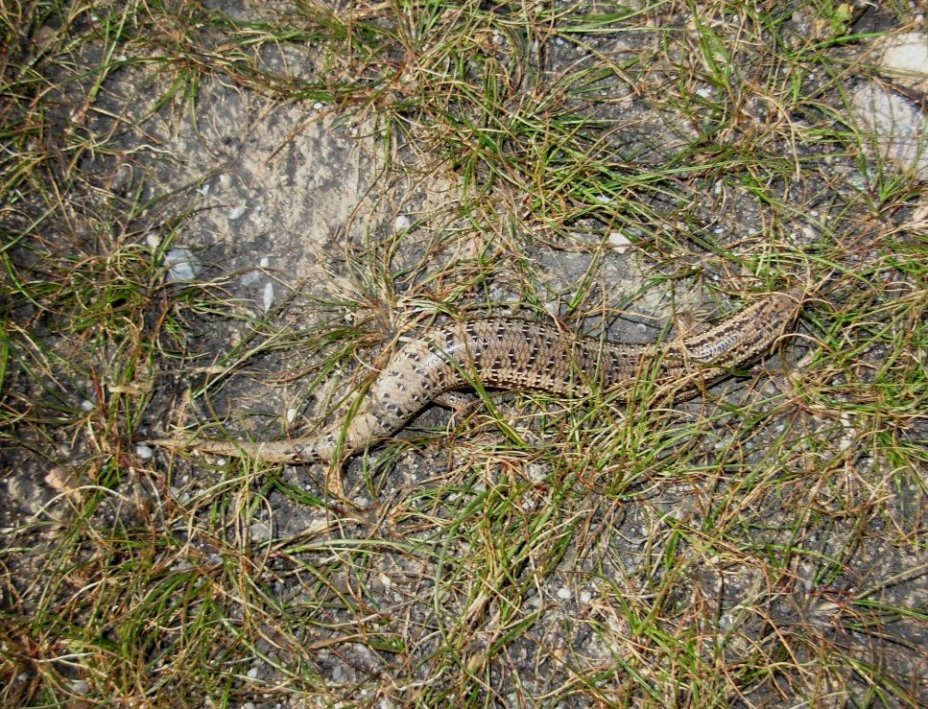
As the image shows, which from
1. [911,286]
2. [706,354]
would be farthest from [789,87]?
[706,354]

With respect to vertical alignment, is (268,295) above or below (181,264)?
below

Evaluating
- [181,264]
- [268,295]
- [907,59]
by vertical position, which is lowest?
[268,295]

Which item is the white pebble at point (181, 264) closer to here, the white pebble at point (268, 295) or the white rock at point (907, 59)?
the white pebble at point (268, 295)

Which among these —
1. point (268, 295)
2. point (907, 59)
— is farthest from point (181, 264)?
point (907, 59)

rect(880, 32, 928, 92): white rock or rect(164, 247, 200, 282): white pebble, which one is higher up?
rect(880, 32, 928, 92): white rock

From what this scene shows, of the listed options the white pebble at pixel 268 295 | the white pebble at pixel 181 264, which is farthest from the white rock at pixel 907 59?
the white pebble at pixel 181 264

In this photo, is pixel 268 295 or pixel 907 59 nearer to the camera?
pixel 268 295

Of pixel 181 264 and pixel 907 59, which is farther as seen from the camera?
pixel 907 59

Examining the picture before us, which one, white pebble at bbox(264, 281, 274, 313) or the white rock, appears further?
the white rock

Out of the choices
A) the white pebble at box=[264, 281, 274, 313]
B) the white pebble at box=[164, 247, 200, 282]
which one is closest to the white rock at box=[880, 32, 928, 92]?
the white pebble at box=[264, 281, 274, 313]

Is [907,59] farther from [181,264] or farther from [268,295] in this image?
[181,264]

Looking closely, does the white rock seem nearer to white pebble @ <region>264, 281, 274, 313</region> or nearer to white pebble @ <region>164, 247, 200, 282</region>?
white pebble @ <region>264, 281, 274, 313</region>
